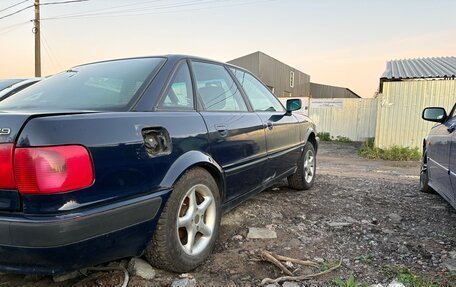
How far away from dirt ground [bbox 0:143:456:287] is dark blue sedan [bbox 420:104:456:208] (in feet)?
1.03

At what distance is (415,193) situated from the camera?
4832 millimetres

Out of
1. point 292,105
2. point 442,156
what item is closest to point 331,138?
point 292,105

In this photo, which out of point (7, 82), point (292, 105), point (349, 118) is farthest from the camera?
point (349, 118)

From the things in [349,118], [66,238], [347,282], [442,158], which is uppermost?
[349,118]

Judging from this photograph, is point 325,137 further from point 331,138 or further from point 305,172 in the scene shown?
point 305,172

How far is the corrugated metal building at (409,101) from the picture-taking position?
9.97m

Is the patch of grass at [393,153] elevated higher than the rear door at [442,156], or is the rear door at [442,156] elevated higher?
the rear door at [442,156]

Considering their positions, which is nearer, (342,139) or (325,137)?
(342,139)

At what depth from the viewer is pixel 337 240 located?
10.0ft

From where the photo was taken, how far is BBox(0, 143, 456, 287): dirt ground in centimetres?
236

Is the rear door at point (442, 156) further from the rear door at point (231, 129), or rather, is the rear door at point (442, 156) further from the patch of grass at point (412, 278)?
the rear door at point (231, 129)

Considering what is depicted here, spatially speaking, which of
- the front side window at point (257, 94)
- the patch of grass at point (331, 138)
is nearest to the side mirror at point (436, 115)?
the front side window at point (257, 94)

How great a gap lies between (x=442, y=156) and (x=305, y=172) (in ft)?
5.34

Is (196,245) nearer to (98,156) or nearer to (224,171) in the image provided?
(224,171)
